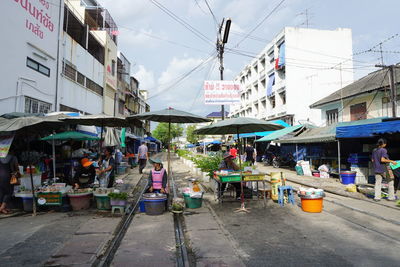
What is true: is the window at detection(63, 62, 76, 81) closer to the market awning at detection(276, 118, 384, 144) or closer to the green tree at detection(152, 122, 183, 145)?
the market awning at detection(276, 118, 384, 144)

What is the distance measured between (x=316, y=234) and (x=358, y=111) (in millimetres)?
18192

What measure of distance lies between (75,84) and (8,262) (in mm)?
14548

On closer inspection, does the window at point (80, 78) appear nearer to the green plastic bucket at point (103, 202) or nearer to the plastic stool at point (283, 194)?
the green plastic bucket at point (103, 202)

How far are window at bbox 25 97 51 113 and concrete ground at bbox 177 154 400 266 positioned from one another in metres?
9.28

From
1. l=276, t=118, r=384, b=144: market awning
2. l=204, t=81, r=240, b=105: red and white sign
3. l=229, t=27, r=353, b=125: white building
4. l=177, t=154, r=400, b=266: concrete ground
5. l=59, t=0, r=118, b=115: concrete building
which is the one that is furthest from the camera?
l=229, t=27, r=353, b=125: white building

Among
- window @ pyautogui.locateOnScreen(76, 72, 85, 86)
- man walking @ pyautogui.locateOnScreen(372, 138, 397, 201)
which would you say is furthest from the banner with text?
window @ pyautogui.locateOnScreen(76, 72, 85, 86)

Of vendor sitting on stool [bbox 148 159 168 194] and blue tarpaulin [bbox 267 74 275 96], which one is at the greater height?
blue tarpaulin [bbox 267 74 275 96]

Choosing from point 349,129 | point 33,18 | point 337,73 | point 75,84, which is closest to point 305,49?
point 337,73

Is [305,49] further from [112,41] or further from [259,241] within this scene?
[259,241]

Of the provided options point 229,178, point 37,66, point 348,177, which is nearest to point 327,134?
point 348,177

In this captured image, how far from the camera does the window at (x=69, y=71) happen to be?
15101 mm

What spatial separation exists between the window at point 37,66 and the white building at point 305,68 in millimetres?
22331

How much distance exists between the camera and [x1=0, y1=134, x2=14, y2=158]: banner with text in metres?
6.14

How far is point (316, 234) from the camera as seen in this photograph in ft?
16.5
